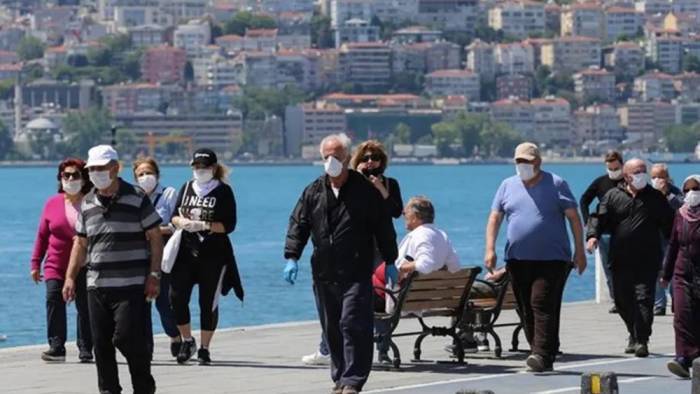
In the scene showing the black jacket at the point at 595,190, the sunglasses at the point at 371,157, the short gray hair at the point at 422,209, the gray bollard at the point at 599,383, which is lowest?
the black jacket at the point at 595,190

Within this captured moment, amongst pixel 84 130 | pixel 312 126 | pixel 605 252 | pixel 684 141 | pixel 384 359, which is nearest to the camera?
pixel 384 359

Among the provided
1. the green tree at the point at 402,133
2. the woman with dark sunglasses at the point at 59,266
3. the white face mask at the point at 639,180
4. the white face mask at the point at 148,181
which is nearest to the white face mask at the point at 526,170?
the white face mask at the point at 639,180

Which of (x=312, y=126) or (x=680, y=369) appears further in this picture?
(x=312, y=126)

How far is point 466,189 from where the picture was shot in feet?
443

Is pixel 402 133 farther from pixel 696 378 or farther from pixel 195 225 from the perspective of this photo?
pixel 696 378

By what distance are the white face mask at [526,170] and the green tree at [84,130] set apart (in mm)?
169690

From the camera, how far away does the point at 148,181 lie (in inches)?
586

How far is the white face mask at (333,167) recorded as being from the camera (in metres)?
12.6

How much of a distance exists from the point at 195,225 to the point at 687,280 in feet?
9.14

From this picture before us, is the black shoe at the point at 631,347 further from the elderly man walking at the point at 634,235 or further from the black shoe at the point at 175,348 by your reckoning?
the black shoe at the point at 175,348

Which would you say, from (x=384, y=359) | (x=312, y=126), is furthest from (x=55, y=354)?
(x=312, y=126)

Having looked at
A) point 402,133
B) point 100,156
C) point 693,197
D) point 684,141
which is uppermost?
point 100,156

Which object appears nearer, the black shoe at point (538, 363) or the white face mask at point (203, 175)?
the black shoe at point (538, 363)

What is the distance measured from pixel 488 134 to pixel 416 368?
17914 centimetres
